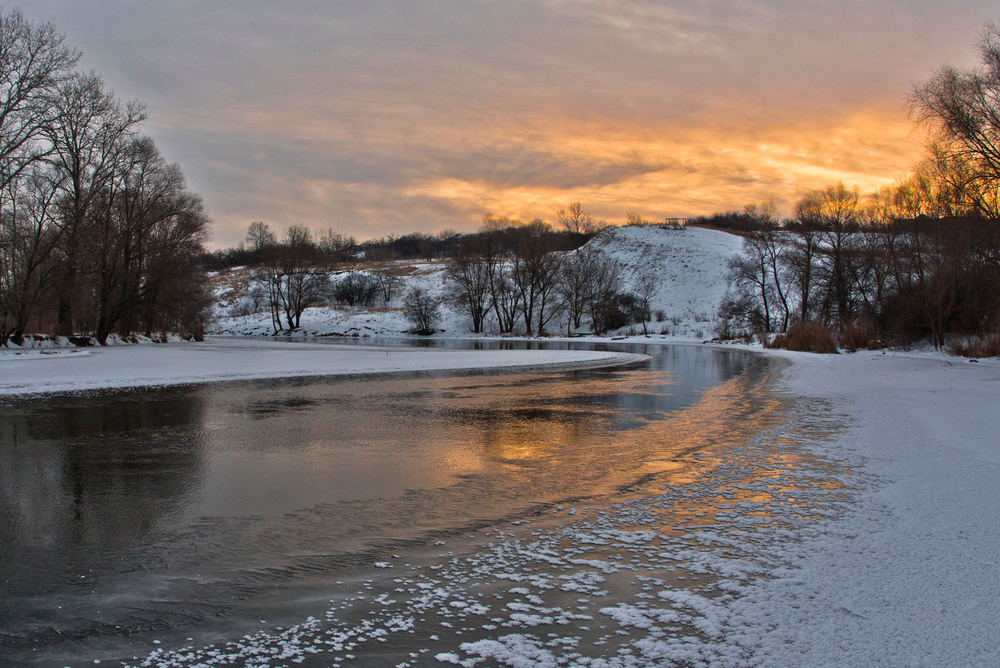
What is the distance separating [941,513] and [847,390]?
10.9 meters

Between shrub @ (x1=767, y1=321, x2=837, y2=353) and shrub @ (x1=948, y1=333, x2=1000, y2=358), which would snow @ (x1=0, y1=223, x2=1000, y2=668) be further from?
shrub @ (x1=767, y1=321, x2=837, y2=353)

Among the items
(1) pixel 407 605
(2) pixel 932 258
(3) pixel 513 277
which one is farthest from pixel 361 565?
(3) pixel 513 277

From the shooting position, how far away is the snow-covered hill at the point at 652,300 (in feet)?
236

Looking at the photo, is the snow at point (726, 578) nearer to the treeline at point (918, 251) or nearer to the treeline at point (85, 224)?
the treeline at point (918, 251)

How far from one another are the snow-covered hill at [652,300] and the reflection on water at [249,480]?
164ft

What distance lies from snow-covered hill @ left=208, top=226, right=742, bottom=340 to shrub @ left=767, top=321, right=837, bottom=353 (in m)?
20.3

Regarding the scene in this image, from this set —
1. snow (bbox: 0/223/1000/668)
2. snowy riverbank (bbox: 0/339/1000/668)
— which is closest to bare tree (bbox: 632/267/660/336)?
snow (bbox: 0/223/1000/668)

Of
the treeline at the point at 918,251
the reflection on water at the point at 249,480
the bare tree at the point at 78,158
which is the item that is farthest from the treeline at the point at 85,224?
the treeline at the point at 918,251

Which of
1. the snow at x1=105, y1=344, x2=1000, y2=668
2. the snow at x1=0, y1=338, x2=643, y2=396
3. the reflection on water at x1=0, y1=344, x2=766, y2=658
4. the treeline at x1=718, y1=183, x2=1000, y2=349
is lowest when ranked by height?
the snow at x1=105, y1=344, x2=1000, y2=668

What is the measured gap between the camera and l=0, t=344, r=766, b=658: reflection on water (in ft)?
13.2

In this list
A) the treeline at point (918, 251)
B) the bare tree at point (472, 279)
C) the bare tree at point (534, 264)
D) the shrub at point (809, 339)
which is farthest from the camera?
the bare tree at point (472, 279)

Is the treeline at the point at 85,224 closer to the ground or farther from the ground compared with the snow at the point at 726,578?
farther from the ground

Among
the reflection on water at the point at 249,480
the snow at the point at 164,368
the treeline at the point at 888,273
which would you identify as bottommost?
the reflection on water at the point at 249,480

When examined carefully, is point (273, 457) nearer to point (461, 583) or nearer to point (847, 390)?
point (461, 583)
